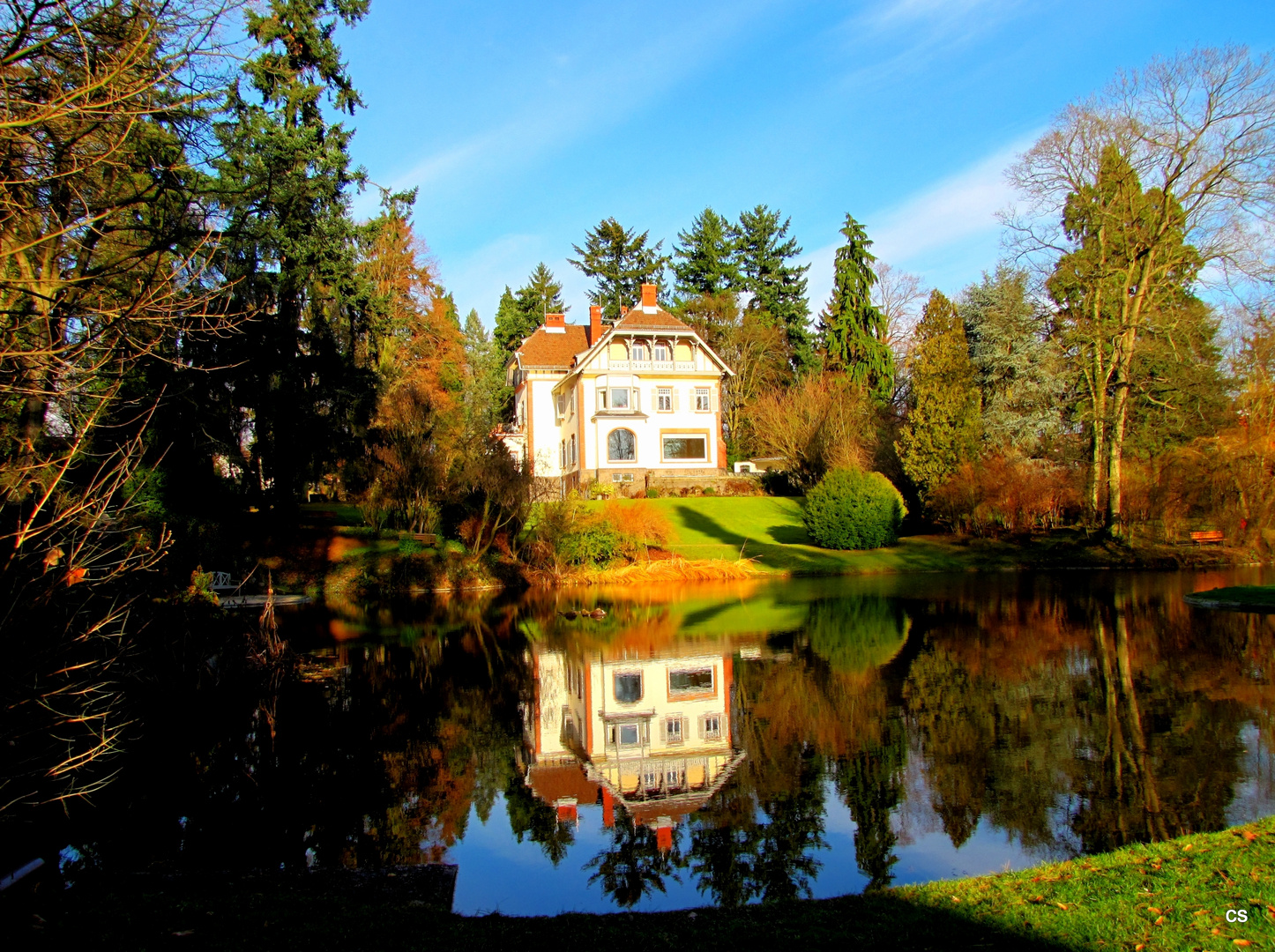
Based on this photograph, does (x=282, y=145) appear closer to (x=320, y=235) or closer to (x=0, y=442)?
(x=320, y=235)

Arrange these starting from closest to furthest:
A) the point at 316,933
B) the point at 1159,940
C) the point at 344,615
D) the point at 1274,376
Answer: the point at 1159,940, the point at 316,933, the point at 344,615, the point at 1274,376

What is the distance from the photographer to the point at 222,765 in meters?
8.77

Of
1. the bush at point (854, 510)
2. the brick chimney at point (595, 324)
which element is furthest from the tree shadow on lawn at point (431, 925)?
the brick chimney at point (595, 324)

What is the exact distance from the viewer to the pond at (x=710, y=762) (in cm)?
619

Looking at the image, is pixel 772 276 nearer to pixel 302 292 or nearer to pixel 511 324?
pixel 511 324

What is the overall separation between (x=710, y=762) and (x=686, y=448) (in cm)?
3693

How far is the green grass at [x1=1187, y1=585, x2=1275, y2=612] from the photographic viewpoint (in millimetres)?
16844

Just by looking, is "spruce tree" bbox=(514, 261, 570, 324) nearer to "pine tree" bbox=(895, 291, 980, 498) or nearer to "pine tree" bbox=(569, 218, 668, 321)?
"pine tree" bbox=(569, 218, 668, 321)

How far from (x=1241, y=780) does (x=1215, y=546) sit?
24626 millimetres

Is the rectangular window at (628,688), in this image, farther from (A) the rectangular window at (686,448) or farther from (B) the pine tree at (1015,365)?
(A) the rectangular window at (686,448)

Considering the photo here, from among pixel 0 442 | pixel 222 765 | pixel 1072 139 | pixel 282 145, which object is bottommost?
pixel 222 765

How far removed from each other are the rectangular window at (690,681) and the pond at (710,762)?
64mm

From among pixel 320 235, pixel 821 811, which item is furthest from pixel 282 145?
pixel 821 811

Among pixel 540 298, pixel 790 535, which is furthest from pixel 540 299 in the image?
pixel 790 535
